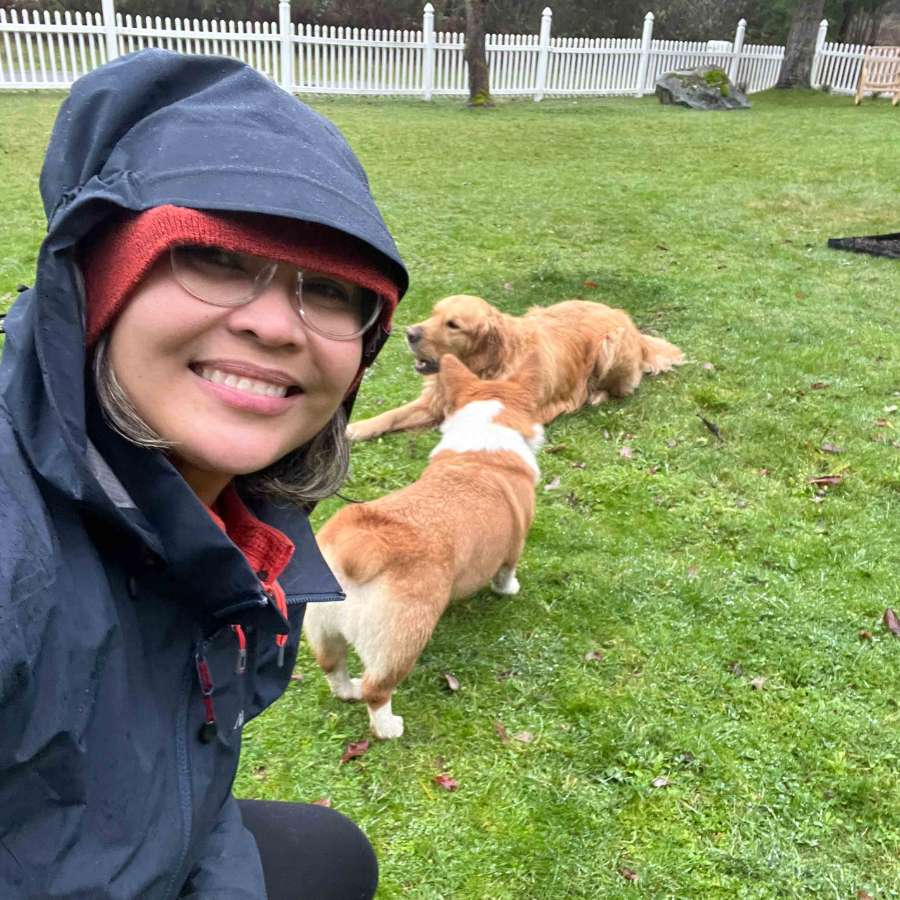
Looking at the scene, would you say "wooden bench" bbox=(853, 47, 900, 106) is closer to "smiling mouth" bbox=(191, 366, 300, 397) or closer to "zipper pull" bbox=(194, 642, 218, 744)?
"smiling mouth" bbox=(191, 366, 300, 397)

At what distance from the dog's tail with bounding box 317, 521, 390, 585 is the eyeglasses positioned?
5.16 feet

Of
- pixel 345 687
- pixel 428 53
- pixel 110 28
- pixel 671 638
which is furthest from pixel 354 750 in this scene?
pixel 428 53

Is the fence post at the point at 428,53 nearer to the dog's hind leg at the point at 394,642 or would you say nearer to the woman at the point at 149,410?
the dog's hind leg at the point at 394,642

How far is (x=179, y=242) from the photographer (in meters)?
1.14

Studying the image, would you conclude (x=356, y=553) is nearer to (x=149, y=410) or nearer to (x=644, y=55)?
(x=149, y=410)

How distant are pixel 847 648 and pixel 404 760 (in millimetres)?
2138

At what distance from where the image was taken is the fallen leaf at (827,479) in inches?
196

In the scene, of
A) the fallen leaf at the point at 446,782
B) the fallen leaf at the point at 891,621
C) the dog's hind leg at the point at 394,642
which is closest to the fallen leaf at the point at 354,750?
the dog's hind leg at the point at 394,642

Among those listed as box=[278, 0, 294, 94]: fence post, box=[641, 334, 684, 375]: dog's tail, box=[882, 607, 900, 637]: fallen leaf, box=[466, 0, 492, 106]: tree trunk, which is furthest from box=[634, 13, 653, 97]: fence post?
box=[882, 607, 900, 637]: fallen leaf

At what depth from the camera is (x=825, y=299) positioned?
7.96 m

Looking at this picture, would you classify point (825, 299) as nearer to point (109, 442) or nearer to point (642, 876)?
point (642, 876)

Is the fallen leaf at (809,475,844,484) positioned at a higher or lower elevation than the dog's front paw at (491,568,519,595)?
higher

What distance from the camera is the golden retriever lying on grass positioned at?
569 centimetres

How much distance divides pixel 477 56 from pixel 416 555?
20.3 m
